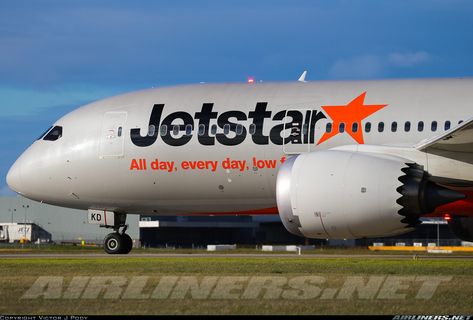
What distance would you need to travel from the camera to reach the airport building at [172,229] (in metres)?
67.1

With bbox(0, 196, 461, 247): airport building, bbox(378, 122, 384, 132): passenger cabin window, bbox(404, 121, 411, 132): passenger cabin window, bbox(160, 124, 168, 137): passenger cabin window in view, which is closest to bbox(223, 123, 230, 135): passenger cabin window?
bbox(160, 124, 168, 137): passenger cabin window

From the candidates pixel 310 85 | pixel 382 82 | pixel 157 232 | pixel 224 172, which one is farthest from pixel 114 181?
pixel 157 232

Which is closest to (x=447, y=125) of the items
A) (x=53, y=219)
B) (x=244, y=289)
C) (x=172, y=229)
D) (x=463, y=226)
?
(x=463, y=226)

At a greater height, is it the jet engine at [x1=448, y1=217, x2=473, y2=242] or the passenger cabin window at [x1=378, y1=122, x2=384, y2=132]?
the passenger cabin window at [x1=378, y1=122, x2=384, y2=132]

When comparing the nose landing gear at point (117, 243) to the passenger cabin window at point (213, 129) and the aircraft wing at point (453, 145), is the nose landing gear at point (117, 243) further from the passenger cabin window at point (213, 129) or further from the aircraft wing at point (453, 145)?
the aircraft wing at point (453, 145)

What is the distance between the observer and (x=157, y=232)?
3039 inches

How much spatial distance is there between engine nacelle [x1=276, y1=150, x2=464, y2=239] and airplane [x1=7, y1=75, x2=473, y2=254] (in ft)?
0.08

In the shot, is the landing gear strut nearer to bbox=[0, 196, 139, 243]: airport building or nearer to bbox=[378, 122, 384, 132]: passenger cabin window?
bbox=[378, 122, 384, 132]: passenger cabin window

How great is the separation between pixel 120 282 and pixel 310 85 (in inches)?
419

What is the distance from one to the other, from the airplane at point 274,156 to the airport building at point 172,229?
36.6m

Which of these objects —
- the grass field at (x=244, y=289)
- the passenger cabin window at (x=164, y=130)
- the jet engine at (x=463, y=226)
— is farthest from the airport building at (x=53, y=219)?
the grass field at (x=244, y=289)

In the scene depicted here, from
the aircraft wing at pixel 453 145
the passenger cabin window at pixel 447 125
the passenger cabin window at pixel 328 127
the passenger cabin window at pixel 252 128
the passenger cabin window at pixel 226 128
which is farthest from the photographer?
the passenger cabin window at pixel 226 128

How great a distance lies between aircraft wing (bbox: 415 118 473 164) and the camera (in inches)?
818

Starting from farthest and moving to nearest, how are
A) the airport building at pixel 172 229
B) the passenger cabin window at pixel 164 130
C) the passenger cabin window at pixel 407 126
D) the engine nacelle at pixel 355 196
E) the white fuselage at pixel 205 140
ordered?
the airport building at pixel 172 229
the passenger cabin window at pixel 164 130
the white fuselage at pixel 205 140
the passenger cabin window at pixel 407 126
the engine nacelle at pixel 355 196
